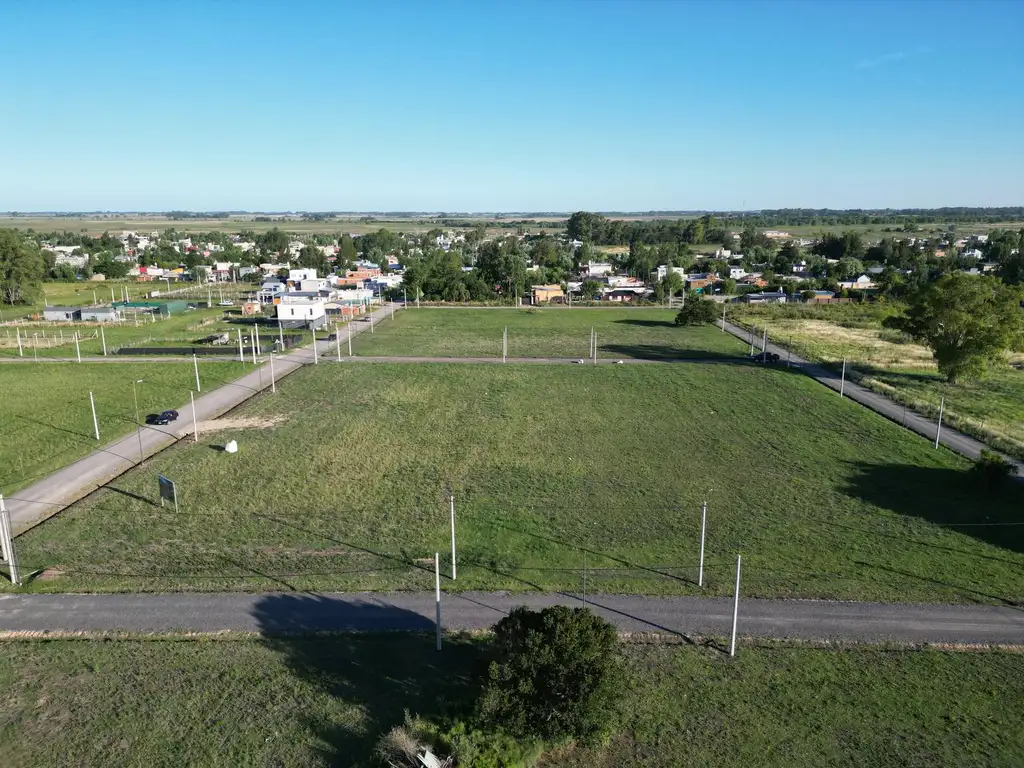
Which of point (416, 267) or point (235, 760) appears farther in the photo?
point (416, 267)

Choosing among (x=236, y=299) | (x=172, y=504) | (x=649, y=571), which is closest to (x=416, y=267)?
(x=236, y=299)

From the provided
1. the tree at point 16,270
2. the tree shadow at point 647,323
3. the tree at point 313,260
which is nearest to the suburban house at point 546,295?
the tree shadow at point 647,323

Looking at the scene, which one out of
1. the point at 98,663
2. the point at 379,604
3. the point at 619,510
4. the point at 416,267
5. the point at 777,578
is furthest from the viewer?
the point at 416,267

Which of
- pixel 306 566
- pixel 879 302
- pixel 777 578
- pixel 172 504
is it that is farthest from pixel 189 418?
pixel 879 302

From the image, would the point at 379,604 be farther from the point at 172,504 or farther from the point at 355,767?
the point at 172,504

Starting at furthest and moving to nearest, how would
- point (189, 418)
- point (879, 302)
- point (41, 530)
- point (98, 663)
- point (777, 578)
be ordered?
point (879, 302) < point (189, 418) < point (41, 530) < point (777, 578) < point (98, 663)

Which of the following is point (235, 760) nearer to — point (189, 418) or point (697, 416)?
point (189, 418)

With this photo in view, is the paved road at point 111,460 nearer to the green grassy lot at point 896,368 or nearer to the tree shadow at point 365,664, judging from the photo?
the tree shadow at point 365,664
